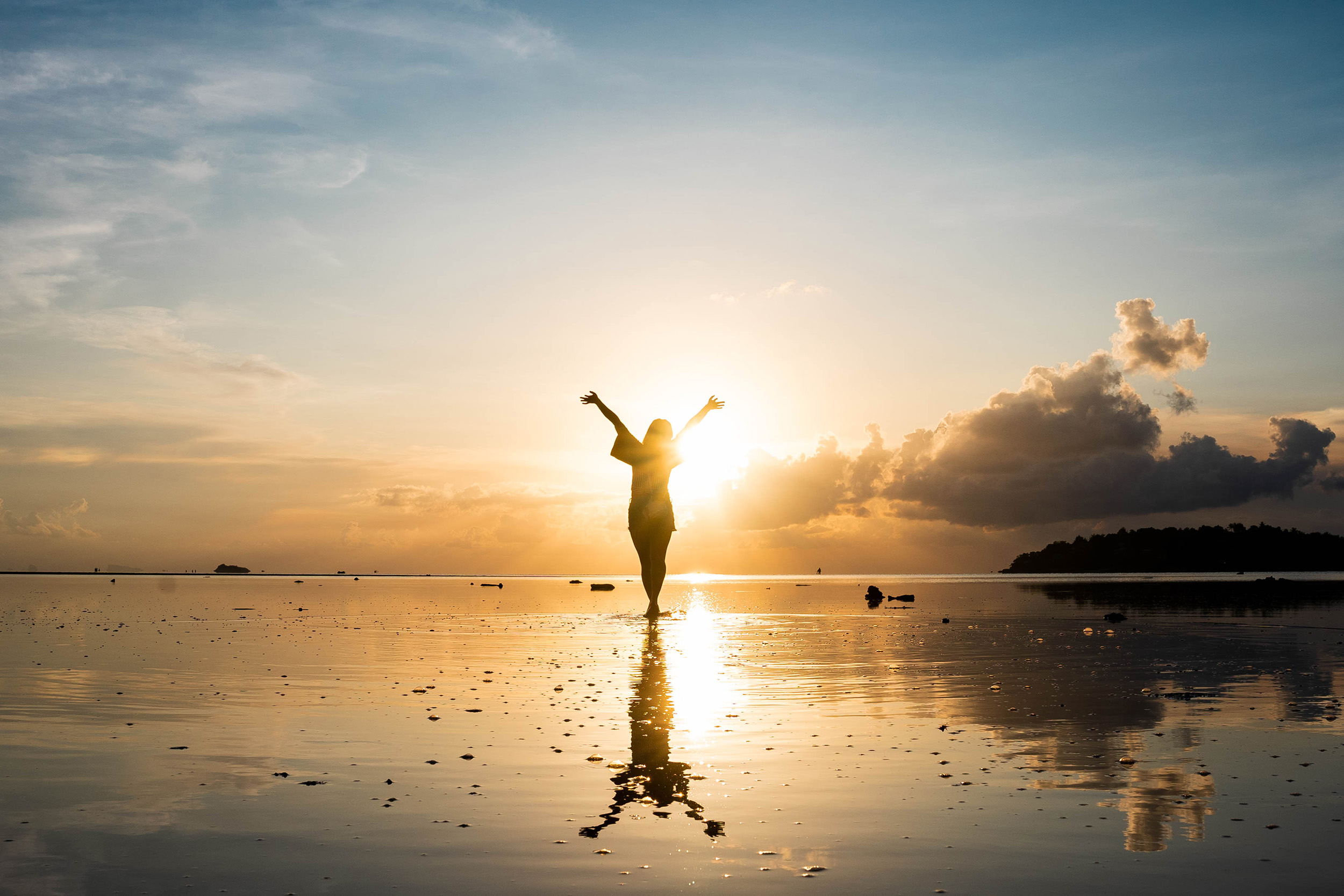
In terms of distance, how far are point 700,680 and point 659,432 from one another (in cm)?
3130

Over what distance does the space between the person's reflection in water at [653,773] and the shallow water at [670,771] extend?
3.2 inches

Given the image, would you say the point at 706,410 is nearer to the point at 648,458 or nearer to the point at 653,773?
the point at 648,458

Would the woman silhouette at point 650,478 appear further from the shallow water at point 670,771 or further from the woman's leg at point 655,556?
the shallow water at point 670,771

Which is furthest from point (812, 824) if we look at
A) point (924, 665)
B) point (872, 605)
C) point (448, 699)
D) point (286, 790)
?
point (872, 605)

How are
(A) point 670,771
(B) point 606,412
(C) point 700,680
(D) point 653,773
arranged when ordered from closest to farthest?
(D) point 653,773, (A) point 670,771, (C) point 700,680, (B) point 606,412

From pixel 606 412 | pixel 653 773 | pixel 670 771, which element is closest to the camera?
pixel 653 773

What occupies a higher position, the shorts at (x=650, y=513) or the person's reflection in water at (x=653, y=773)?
the shorts at (x=650, y=513)

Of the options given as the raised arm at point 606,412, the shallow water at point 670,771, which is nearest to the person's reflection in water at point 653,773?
the shallow water at point 670,771

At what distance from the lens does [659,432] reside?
5488cm

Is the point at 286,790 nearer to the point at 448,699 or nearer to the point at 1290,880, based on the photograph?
the point at 448,699

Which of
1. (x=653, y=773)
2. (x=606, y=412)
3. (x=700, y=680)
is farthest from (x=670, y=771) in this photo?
(x=606, y=412)

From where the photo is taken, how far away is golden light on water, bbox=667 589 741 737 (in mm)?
18078

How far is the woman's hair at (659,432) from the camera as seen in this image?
54781mm

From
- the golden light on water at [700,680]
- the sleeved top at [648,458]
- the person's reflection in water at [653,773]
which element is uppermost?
the sleeved top at [648,458]
